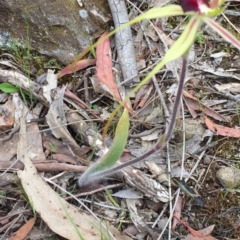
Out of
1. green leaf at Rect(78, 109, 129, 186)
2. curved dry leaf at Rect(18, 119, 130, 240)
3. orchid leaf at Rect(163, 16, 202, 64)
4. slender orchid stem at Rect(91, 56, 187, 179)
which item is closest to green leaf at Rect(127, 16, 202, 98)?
orchid leaf at Rect(163, 16, 202, 64)

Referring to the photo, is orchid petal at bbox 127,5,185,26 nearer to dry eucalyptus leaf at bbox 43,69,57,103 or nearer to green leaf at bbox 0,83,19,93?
dry eucalyptus leaf at bbox 43,69,57,103

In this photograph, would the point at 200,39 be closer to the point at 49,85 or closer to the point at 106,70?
the point at 106,70

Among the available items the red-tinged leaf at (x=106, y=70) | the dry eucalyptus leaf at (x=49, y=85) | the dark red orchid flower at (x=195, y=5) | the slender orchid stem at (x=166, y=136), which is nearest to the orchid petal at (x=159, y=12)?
the dark red orchid flower at (x=195, y=5)

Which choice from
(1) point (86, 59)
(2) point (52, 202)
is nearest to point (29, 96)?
(1) point (86, 59)

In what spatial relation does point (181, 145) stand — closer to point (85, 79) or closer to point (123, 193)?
point (123, 193)

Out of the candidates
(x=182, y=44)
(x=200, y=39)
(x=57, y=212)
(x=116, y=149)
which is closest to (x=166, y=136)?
(x=116, y=149)

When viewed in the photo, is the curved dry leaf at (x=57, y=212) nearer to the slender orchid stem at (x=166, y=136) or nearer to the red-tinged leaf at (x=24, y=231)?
the red-tinged leaf at (x=24, y=231)
